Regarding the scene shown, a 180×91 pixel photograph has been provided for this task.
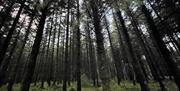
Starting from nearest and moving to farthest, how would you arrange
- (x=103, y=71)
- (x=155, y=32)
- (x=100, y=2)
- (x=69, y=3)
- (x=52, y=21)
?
1. (x=103, y=71)
2. (x=100, y=2)
3. (x=155, y=32)
4. (x=69, y=3)
5. (x=52, y=21)

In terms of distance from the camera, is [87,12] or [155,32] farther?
[155,32]

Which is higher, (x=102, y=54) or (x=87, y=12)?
(x=87, y=12)

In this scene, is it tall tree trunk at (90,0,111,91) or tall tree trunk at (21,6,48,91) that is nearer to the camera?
tall tree trunk at (90,0,111,91)

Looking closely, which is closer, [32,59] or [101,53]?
[101,53]

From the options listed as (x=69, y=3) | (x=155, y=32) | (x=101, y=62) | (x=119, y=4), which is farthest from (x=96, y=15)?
(x=69, y=3)

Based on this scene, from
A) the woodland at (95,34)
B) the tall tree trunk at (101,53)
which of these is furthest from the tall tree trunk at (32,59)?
the tall tree trunk at (101,53)

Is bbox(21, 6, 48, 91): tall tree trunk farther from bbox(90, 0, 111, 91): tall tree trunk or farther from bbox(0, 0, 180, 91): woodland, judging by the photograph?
bbox(90, 0, 111, 91): tall tree trunk

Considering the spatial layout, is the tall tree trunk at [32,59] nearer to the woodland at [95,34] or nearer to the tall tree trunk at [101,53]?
the woodland at [95,34]

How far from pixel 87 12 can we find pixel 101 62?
157 inches

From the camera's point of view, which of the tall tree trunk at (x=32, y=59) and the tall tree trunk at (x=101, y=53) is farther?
the tall tree trunk at (x=32, y=59)

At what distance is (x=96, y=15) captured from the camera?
9477 mm

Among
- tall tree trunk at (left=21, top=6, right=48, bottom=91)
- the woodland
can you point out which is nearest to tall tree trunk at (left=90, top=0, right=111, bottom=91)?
the woodland

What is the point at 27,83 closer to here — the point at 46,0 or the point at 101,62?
the point at 101,62

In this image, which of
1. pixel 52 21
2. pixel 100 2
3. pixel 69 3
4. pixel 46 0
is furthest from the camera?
pixel 52 21
